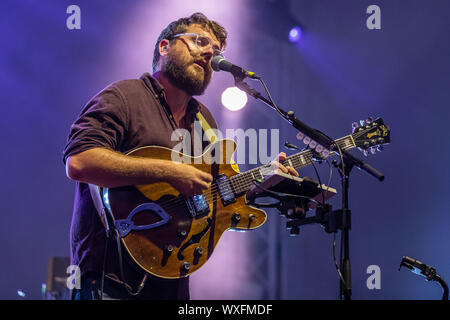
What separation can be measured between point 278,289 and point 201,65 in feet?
13.0

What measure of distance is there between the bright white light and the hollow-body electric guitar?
3.37 m

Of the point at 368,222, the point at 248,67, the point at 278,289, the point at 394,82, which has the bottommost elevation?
the point at 278,289

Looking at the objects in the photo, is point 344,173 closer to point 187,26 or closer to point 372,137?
point 372,137

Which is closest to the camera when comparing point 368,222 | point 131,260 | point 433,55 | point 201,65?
point 131,260

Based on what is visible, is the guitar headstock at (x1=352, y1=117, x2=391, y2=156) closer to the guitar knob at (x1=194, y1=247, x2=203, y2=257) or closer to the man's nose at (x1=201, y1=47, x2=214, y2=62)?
the man's nose at (x1=201, y1=47, x2=214, y2=62)

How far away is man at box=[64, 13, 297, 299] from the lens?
223cm

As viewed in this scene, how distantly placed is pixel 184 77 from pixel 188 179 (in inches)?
34.2

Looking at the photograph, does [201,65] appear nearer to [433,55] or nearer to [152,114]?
[152,114]

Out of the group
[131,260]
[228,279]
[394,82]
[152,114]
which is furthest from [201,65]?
[228,279]

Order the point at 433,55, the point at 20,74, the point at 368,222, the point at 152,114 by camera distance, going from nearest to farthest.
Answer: the point at 152,114, the point at 433,55, the point at 368,222, the point at 20,74

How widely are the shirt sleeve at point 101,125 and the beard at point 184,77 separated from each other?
553 millimetres

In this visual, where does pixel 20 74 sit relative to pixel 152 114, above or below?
above

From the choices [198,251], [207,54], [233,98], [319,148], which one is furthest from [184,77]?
[233,98]

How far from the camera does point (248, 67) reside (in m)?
6.29
